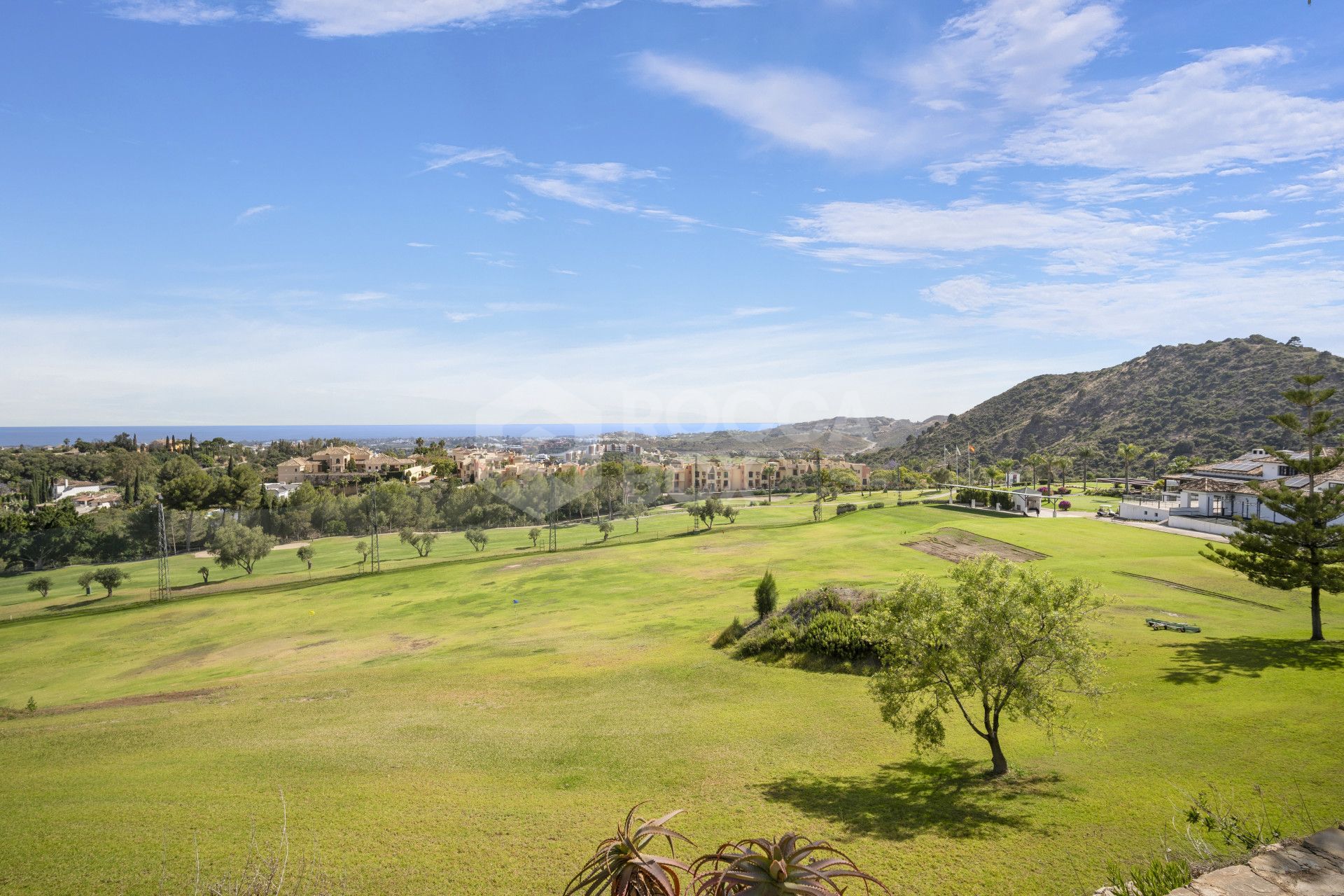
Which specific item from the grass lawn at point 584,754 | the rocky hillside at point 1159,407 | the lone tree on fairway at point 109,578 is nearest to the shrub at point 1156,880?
the grass lawn at point 584,754

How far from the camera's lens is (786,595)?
108 ft

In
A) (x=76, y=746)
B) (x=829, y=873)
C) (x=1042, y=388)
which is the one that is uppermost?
(x=1042, y=388)

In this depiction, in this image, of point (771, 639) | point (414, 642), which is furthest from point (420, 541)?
point (771, 639)

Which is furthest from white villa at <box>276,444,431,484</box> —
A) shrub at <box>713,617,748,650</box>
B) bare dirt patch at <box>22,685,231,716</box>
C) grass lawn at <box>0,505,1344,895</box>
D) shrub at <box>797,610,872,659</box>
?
shrub at <box>797,610,872,659</box>

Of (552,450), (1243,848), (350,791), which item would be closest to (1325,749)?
(1243,848)

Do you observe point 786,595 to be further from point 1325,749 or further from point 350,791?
point 350,791

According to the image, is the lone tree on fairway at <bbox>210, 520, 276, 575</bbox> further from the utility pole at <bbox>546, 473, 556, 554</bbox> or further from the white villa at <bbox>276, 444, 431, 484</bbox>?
the white villa at <bbox>276, 444, 431, 484</bbox>

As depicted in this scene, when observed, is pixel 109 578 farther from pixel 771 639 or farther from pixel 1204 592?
pixel 1204 592

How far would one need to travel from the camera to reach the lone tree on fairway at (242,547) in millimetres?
55375

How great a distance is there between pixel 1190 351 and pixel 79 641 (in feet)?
550

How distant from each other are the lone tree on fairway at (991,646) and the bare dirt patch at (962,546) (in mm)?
30168

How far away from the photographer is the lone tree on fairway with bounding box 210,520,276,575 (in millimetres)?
55375

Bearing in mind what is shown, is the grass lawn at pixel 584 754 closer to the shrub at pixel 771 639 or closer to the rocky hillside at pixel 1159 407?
the shrub at pixel 771 639

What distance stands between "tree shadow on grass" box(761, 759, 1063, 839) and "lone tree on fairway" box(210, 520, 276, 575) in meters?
57.2
